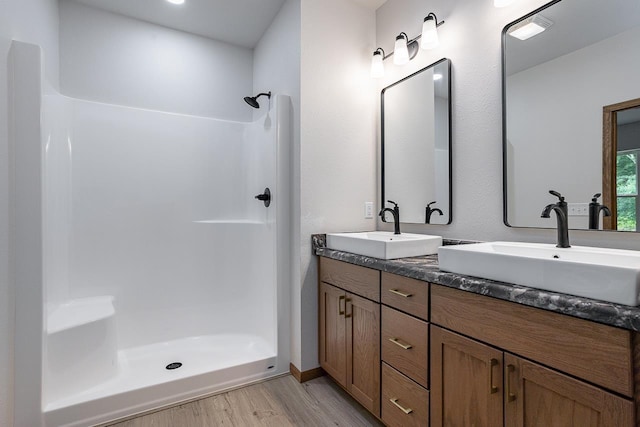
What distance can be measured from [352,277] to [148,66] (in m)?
2.23

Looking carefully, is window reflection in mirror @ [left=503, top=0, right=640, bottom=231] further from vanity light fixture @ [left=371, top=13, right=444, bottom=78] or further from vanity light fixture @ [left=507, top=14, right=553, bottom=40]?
vanity light fixture @ [left=371, top=13, right=444, bottom=78]

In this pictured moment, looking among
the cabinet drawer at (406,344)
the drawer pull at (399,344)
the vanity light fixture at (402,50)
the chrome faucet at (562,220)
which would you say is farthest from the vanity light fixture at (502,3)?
the drawer pull at (399,344)

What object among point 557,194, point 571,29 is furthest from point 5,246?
point 571,29

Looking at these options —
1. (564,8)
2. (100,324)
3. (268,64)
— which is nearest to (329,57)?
(268,64)

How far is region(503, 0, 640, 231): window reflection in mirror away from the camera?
46.6 inches

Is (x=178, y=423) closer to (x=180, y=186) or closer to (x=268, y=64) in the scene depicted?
(x=180, y=186)

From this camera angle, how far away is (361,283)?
1646 millimetres

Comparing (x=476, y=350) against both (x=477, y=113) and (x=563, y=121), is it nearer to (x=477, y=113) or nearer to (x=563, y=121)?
(x=563, y=121)

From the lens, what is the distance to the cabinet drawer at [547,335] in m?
0.76

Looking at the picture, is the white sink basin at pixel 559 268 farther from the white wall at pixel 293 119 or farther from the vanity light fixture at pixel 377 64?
the vanity light fixture at pixel 377 64

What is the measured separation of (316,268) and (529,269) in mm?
1301

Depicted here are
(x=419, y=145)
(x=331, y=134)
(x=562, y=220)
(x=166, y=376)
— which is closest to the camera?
(x=562, y=220)

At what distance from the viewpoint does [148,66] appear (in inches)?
97.3

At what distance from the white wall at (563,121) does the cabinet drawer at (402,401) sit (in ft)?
2.85
